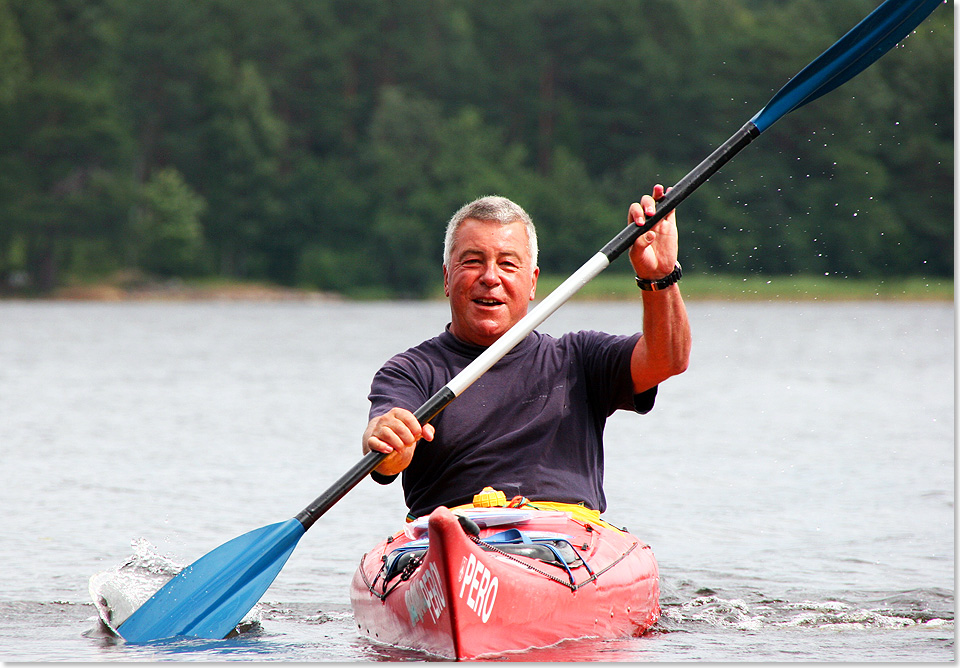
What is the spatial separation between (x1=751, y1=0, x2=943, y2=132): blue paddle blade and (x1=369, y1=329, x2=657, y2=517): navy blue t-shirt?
3.75ft

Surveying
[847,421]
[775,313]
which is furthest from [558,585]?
[775,313]

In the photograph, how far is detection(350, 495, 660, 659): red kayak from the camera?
397 centimetres

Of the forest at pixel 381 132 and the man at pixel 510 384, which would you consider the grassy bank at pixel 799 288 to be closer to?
the forest at pixel 381 132

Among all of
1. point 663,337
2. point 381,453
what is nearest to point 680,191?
point 663,337

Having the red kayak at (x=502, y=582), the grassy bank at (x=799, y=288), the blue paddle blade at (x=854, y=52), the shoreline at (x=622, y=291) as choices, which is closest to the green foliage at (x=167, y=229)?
the shoreline at (x=622, y=291)

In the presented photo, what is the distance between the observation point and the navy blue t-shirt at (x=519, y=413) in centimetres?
442

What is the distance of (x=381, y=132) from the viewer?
57250 millimetres

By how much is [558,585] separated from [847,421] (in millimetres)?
9583

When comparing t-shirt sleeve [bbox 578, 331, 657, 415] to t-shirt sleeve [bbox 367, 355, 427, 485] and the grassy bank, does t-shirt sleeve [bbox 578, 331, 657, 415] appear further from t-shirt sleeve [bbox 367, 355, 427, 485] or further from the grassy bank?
the grassy bank

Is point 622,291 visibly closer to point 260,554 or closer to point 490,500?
point 260,554

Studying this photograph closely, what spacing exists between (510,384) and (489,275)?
0.37m

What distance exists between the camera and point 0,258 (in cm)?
4928

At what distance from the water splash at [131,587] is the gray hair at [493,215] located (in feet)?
6.08

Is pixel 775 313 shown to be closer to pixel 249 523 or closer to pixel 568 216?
pixel 568 216
